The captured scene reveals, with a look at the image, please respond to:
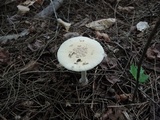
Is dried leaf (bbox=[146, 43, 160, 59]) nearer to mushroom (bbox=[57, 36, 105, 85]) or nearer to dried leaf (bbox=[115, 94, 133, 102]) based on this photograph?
dried leaf (bbox=[115, 94, 133, 102])

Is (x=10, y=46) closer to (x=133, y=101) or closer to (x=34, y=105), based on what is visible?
(x=34, y=105)

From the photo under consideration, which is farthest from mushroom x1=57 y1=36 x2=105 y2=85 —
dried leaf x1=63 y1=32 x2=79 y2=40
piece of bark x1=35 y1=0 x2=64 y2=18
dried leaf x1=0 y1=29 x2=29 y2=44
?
piece of bark x1=35 y1=0 x2=64 y2=18

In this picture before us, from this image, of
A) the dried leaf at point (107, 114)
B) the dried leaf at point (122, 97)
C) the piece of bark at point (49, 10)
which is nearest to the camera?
the dried leaf at point (107, 114)

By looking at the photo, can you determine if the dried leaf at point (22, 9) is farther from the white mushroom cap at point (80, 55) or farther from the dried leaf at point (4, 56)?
the white mushroom cap at point (80, 55)

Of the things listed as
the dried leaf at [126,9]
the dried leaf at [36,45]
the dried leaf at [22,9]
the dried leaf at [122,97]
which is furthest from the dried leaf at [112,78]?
the dried leaf at [22,9]

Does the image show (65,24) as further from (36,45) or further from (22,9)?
(22,9)

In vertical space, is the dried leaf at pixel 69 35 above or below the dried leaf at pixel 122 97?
above

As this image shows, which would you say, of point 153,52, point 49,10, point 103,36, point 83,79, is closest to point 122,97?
point 83,79

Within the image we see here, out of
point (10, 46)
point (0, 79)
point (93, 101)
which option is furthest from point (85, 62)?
point (10, 46)
